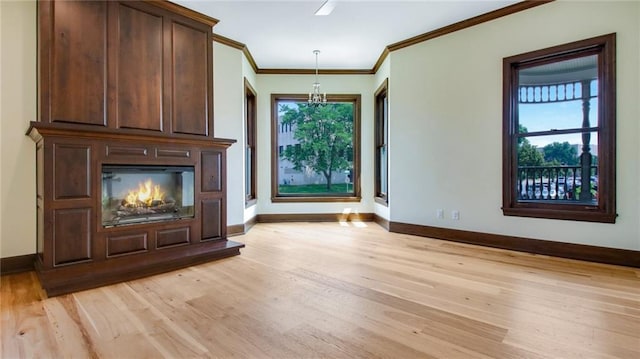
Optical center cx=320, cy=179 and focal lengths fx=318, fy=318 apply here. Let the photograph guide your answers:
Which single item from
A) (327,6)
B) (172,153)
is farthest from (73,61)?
(327,6)

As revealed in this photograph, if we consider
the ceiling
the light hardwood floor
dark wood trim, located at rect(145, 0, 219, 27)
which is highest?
the ceiling

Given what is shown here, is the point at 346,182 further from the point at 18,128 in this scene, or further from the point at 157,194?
the point at 18,128

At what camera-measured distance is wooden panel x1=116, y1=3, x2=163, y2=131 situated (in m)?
2.96

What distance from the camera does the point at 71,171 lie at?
2.58 metres

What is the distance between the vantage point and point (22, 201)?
291 cm

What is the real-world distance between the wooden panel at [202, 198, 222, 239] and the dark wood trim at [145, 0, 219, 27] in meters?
2.01

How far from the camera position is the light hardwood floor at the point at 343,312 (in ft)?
5.53

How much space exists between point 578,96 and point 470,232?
188cm

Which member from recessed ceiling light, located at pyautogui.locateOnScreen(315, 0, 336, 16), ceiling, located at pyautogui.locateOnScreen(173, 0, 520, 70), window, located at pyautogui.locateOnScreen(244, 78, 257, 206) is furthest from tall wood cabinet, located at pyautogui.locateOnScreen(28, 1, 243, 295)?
window, located at pyautogui.locateOnScreen(244, 78, 257, 206)

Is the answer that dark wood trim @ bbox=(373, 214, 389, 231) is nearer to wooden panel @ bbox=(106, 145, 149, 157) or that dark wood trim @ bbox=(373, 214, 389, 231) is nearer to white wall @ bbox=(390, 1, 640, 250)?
white wall @ bbox=(390, 1, 640, 250)

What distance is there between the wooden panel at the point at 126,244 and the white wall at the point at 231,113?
5.13ft

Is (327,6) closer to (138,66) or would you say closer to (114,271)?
(138,66)

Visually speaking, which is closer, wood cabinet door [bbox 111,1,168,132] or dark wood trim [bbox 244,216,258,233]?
wood cabinet door [bbox 111,1,168,132]

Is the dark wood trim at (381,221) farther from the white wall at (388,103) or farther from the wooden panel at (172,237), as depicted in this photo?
the wooden panel at (172,237)
